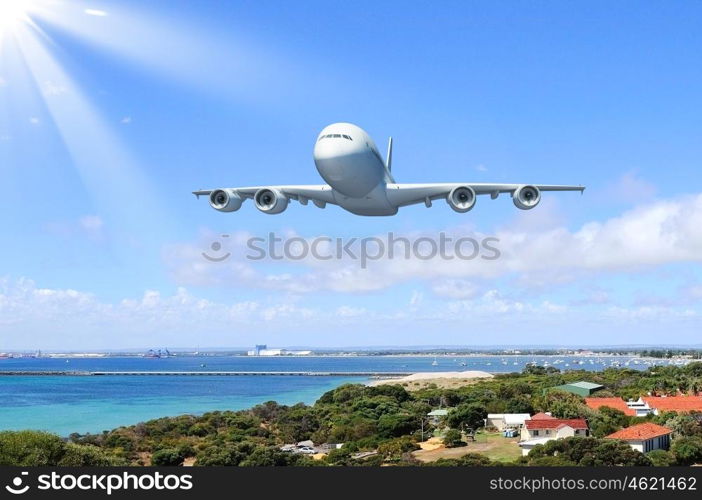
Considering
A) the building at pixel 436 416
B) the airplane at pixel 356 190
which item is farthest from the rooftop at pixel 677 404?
the airplane at pixel 356 190

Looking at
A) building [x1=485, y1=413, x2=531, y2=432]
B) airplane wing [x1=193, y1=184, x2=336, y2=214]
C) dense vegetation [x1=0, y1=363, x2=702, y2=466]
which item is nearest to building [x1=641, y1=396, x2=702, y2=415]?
dense vegetation [x1=0, y1=363, x2=702, y2=466]

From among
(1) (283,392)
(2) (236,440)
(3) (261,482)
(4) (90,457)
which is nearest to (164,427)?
(2) (236,440)

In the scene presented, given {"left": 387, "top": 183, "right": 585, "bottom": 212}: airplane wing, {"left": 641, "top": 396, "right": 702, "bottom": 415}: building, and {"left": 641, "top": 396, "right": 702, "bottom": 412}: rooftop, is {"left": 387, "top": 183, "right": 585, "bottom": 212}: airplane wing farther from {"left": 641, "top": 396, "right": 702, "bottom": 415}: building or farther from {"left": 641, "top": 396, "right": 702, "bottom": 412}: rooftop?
{"left": 641, "top": 396, "right": 702, "bottom": 412}: rooftop

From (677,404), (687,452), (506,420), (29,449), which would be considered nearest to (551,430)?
(506,420)

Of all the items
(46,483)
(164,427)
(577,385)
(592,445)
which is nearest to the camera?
(46,483)

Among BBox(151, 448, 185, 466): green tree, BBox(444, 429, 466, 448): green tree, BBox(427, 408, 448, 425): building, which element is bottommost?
BBox(151, 448, 185, 466): green tree

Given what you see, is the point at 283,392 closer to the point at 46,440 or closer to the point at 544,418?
the point at 544,418
